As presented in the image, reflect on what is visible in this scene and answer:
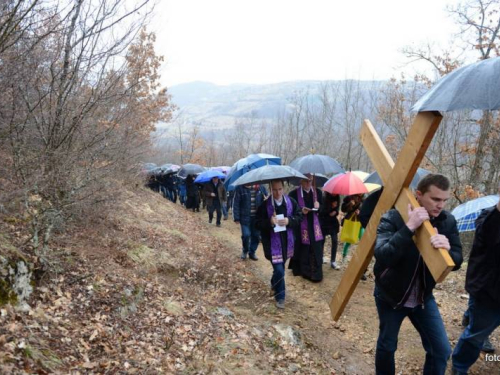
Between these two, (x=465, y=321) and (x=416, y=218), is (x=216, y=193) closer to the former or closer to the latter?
(x=465, y=321)

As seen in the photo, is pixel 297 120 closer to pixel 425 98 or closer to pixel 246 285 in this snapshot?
pixel 246 285

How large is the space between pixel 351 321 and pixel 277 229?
1834mm

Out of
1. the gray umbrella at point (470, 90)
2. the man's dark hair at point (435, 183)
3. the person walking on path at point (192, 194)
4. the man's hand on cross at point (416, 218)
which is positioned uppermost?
the gray umbrella at point (470, 90)

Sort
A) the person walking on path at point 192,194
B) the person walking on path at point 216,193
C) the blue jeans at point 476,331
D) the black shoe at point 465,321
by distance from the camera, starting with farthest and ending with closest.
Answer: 1. the person walking on path at point 192,194
2. the person walking on path at point 216,193
3. the black shoe at point 465,321
4. the blue jeans at point 476,331

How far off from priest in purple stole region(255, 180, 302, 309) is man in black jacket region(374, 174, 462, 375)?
2.36 metres

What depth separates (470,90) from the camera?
2.04 metres

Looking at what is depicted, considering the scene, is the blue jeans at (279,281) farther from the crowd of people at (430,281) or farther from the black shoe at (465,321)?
the black shoe at (465,321)

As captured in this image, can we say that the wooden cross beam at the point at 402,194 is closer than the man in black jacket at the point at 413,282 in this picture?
Yes

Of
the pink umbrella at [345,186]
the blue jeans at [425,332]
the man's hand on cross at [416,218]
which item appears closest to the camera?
the man's hand on cross at [416,218]

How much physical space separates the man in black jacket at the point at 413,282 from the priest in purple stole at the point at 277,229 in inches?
93.1

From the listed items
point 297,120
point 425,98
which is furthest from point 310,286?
point 297,120

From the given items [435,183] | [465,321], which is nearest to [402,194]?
[435,183]

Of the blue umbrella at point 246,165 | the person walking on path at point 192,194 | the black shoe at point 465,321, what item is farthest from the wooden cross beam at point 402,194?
the person walking on path at point 192,194

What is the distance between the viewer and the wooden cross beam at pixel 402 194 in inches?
89.5
